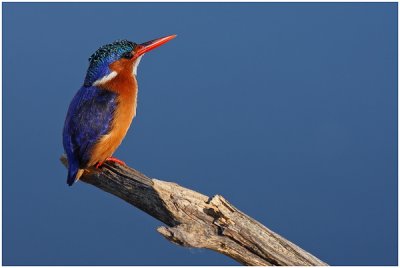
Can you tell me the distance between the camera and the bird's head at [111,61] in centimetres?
258

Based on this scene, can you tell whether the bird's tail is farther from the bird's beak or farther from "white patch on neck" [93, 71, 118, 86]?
the bird's beak

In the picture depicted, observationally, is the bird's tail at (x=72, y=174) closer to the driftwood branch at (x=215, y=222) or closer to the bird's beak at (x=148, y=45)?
the driftwood branch at (x=215, y=222)

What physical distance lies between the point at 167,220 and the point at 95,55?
32.1 inches

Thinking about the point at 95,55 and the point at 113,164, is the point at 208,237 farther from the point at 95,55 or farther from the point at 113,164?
the point at 95,55

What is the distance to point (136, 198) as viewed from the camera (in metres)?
2.44

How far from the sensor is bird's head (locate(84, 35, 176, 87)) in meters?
Result: 2.58

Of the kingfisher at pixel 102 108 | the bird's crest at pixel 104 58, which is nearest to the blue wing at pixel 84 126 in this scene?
the kingfisher at pixel 102 108

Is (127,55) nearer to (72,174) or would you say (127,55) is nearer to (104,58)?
(104,58)

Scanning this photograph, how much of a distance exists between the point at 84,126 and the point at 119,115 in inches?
6.3

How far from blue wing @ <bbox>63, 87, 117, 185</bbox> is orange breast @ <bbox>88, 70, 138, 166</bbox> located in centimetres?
2

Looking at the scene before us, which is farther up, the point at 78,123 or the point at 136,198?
the point at 78,123

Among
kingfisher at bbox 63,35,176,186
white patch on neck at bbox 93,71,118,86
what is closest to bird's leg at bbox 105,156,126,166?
kingfisher at bbox 63,35,176,186

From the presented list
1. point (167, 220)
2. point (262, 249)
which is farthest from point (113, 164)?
point (262, 249)

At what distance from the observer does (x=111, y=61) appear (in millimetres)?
2590
